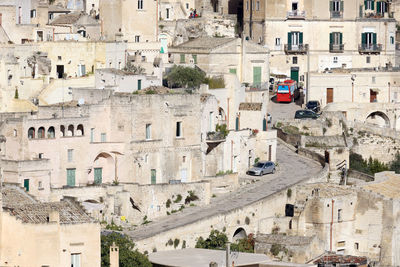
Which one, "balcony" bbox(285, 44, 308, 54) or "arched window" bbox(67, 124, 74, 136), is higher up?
"balcony" bbox(285, 44, 308, 54)

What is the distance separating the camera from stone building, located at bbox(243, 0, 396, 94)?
10238cm

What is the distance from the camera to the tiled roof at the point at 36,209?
62625 millimetres

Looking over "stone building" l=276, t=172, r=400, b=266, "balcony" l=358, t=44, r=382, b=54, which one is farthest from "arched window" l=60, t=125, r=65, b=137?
"balcony" l=358, t=44, r=382, b=54

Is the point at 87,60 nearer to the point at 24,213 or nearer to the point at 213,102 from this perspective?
the point at 213,102

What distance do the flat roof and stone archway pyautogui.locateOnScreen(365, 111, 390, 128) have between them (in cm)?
2904

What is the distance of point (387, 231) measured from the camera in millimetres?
80312

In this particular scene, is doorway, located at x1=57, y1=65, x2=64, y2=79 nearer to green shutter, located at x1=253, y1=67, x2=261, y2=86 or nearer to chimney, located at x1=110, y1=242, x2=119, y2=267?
green shutter, located at x1=253, y1=67, x2=261, y2=86

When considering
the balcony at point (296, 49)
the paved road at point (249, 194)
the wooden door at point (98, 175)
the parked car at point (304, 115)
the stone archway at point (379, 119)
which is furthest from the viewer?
the balcony at point (296, 49)

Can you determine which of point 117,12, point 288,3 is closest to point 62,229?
point 117,12

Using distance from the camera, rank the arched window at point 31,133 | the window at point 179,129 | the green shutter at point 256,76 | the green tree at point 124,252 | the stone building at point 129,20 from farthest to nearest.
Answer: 1. the green shutter at point 256,76
2. the stone building at point 129,20
3. the window at point 179,129
4. the arched window at point 31,133
5. the green tree at point 124,252

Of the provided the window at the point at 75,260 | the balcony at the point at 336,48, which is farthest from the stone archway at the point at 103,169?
the balcony at the point at 336,48

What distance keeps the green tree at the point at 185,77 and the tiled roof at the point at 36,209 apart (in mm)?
19290

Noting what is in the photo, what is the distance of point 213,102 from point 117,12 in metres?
12.0

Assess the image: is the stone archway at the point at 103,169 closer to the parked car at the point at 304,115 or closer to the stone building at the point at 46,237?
the stone building at the point at 46,237
